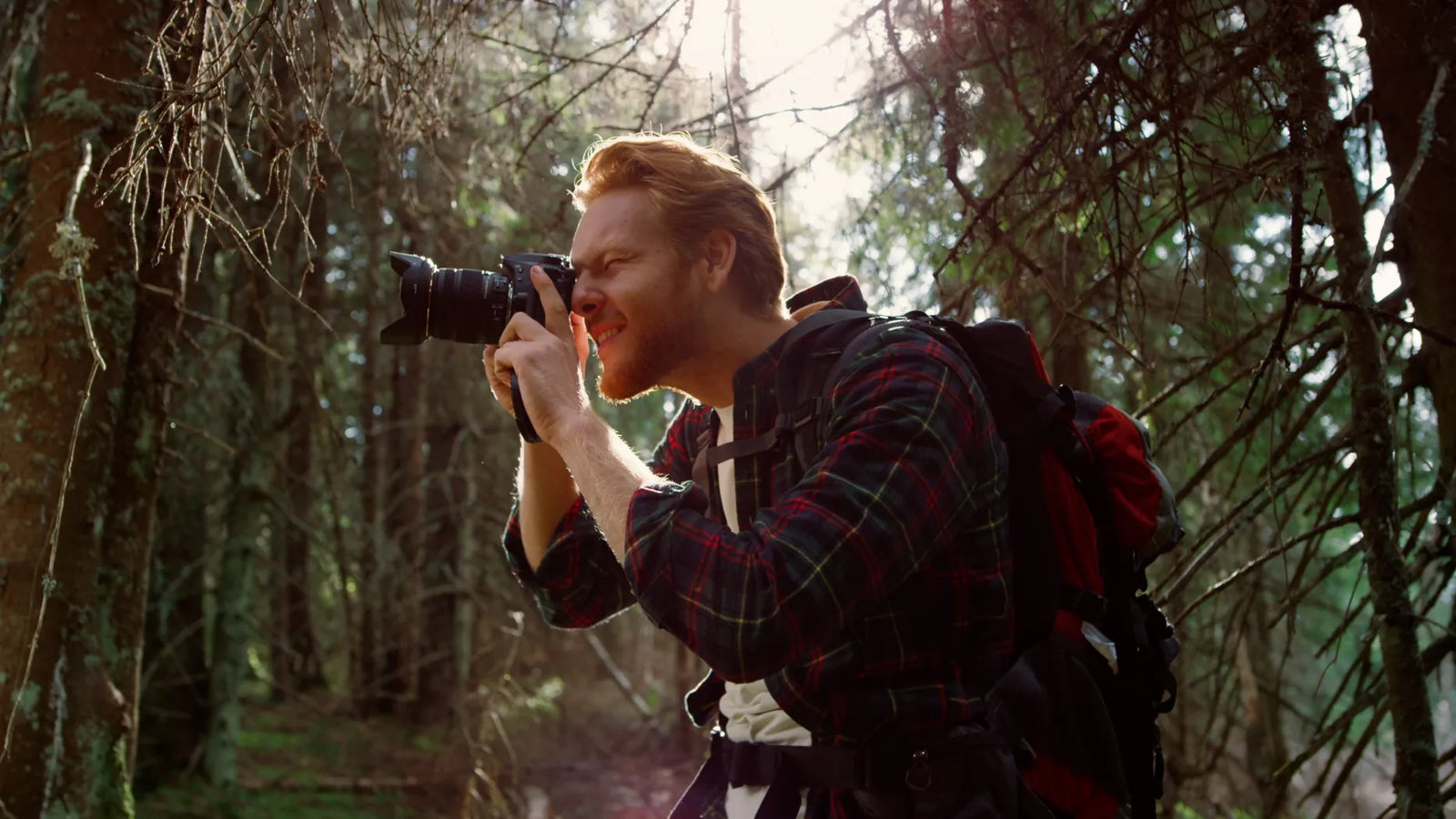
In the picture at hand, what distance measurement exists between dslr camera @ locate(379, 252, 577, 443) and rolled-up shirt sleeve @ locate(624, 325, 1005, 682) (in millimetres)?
591

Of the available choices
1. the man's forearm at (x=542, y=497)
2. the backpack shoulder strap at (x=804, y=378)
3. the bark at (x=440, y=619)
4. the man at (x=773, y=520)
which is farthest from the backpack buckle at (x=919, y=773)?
the bark at (x=440, y=619)

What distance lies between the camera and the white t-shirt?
1.90 metres

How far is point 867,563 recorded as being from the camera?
1.65 meters

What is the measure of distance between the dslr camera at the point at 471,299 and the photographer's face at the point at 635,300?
0.22ft

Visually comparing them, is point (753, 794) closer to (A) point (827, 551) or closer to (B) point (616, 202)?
(A) point (827, 551)

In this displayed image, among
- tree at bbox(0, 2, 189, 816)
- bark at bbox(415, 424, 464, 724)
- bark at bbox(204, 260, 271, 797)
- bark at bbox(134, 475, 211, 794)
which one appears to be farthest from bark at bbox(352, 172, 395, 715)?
tree at bbox(0, 2, 189, 816)

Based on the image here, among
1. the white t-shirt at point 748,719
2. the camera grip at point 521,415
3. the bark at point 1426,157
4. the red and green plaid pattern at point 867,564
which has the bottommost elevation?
the white t-shirt at point 748,719

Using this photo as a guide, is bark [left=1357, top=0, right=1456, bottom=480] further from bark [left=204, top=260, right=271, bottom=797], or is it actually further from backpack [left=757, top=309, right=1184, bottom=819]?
bark [left=204, top=260, right=271, bottom=797]

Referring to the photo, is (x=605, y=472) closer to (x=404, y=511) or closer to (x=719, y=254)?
(x=719, y=254)

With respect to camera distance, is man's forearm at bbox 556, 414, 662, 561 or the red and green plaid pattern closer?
the red and green plaid pattern

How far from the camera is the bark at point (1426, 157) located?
2699 millimetres

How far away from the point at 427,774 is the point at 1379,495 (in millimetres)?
6728

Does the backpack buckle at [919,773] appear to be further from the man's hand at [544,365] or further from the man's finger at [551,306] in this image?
the man's finger at [551,306]

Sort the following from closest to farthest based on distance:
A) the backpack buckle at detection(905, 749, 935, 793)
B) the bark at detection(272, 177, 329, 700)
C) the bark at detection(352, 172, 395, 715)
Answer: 1. the backpack buckle at detection(905, 749, 935, 793)
2. the bark at detection(272, 177, 329, 700)
3. the bark at detection(352, 172, 395, 715)
